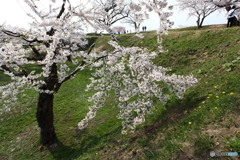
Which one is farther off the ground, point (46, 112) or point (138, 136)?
point (46, 112)

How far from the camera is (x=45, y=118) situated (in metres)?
7.73

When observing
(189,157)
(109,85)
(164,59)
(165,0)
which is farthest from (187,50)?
(189,157)

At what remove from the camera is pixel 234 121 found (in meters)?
4.75

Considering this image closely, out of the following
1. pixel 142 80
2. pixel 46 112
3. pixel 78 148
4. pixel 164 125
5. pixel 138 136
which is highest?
pixel 142 80

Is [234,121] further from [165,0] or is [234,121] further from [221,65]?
[221,65]

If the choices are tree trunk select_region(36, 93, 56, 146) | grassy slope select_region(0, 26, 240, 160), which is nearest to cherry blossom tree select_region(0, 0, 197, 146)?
tree trunk select_region(36, 93, 56, 146)

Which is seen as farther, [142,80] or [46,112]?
[46,112]

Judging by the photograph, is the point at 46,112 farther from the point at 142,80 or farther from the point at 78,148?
the point at 142,80

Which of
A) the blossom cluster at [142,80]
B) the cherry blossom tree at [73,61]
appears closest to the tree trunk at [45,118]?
the cherry blossom tree at [73,61]

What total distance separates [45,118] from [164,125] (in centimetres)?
576

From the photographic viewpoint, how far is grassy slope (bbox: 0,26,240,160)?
15.2ft

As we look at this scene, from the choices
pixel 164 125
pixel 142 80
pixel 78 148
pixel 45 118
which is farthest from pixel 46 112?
pixel 164 125

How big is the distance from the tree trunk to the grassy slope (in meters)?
0.47

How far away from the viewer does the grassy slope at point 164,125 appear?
464 cm
